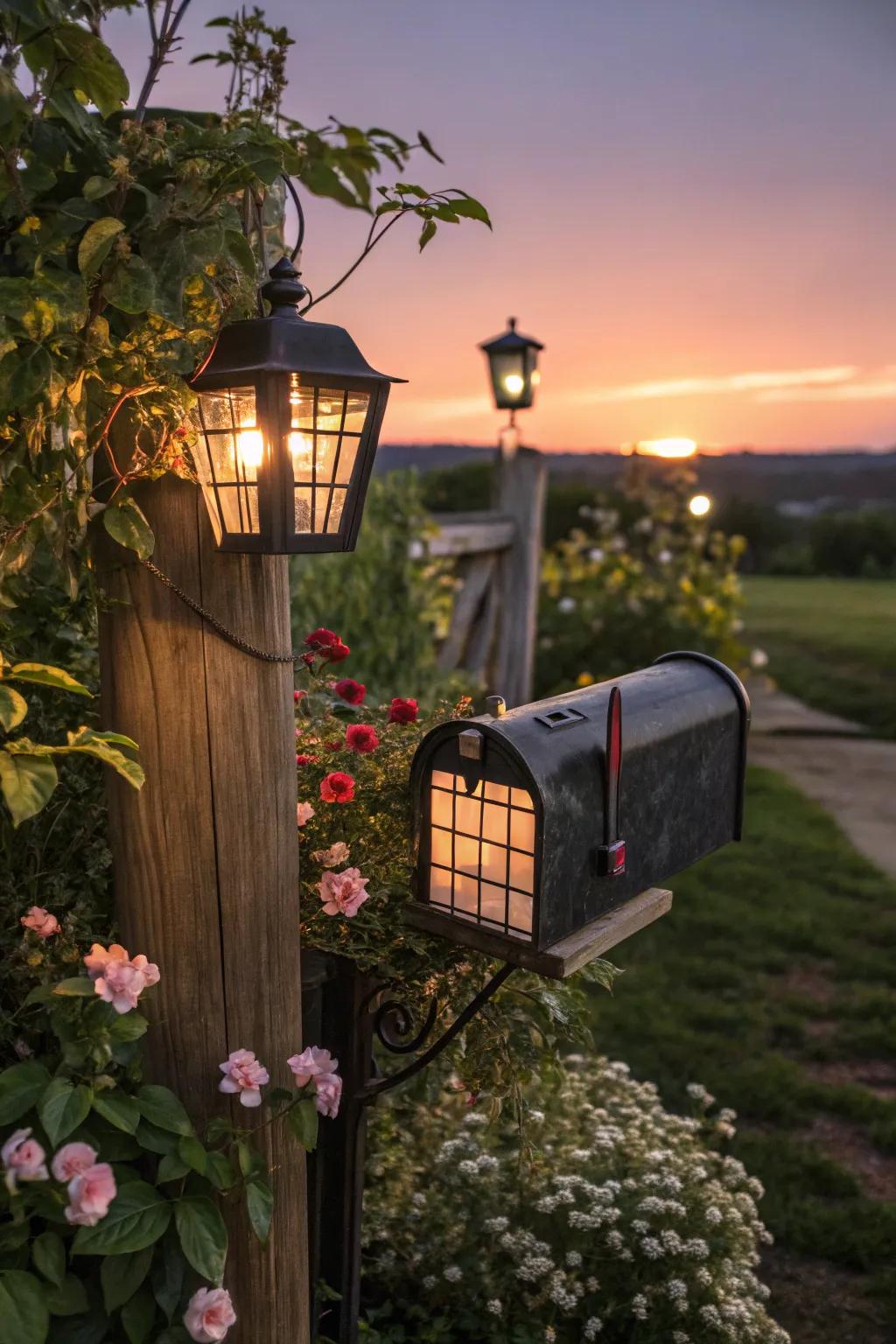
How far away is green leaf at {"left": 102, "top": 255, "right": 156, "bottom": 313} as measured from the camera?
1546mm

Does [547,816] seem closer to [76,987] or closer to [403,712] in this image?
[403,712]

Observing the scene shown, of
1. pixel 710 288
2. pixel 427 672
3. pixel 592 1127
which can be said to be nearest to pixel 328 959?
pixel 592 1127

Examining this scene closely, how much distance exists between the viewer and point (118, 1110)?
1576 millimetres

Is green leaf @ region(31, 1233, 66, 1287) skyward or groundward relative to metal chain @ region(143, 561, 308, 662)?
groundward

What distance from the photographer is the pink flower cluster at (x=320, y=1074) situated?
5.73 ft

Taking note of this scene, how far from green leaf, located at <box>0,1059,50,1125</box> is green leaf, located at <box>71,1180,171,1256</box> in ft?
0.64

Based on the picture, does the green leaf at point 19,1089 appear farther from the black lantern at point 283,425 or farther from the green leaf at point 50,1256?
the black lantern at point 283,425

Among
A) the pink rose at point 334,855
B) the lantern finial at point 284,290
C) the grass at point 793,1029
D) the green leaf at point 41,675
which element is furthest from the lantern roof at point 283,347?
the grass at point 793,1029

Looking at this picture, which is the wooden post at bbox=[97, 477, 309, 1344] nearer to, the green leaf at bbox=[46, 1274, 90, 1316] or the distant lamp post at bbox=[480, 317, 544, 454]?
the green leaf at bbox=[46, 1274, 90, 1316]

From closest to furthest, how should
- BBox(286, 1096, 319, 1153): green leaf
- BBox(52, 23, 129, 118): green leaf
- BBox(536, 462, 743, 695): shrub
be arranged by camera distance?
BBox(52, 23, 129, 118): green leaf, BBox(286, 1096, 319, 1153): green leaf, BBox(536, 462, 743, 695): shrub

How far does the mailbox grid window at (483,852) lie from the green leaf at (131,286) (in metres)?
0.92

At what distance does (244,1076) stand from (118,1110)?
199 mm

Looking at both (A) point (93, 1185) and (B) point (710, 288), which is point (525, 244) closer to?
(B) point (710, 288)

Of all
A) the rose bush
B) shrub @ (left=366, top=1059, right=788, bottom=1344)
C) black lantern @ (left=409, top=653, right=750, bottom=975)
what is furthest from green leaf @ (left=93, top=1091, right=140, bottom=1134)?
shrub @ (left=366, top=1059, right=788, bottom=1344)
